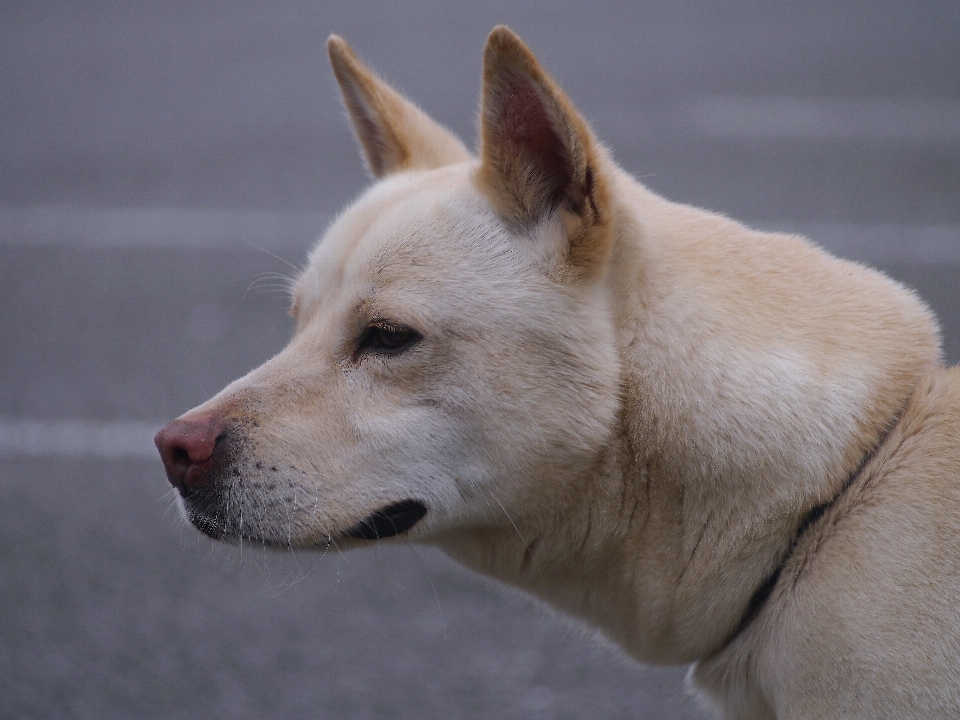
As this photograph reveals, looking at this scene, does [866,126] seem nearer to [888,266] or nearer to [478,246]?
[888,266]

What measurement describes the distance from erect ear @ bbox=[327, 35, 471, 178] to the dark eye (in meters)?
0.79

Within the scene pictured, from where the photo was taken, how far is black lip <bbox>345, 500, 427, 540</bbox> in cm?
238

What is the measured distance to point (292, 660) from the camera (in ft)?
12.5

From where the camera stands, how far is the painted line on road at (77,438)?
16.9 feet

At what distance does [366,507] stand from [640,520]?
62cm

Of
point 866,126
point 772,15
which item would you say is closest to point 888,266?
point 866,126

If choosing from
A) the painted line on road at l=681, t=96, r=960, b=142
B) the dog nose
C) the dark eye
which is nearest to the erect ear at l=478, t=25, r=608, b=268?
the dark eye

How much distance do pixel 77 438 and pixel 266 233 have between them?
2630mm

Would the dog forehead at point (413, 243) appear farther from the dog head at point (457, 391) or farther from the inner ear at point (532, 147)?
the inner ear at point (532, 147)

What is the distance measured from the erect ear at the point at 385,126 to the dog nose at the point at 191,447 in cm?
107

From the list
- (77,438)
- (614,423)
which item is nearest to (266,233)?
(77,438)

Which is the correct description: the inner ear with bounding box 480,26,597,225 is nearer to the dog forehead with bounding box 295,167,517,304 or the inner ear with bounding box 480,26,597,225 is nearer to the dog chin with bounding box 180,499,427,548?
the dog forehead with bounding box 295,167,517,304

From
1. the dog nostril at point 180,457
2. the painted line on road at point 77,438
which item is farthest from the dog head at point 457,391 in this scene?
the painted line on road at point 77,438

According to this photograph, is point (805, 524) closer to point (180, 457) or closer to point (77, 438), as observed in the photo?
point (180, 457)
